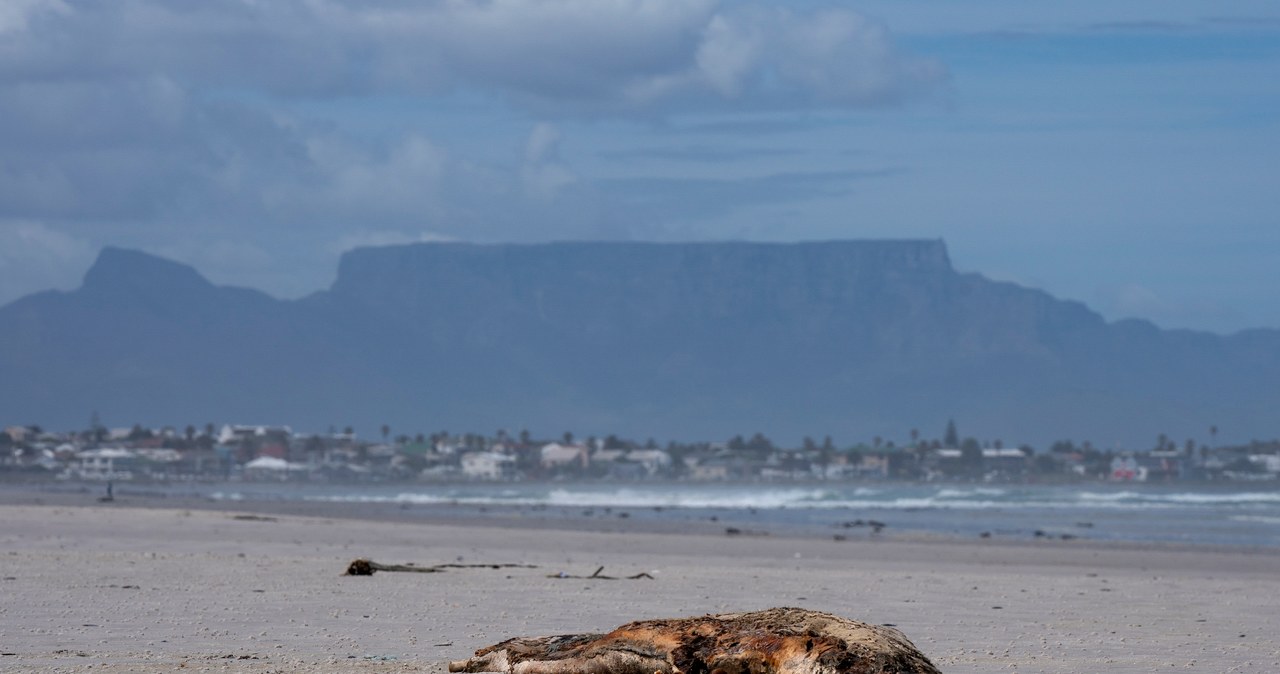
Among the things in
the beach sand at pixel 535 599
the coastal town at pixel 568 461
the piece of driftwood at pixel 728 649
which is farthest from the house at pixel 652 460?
the piece of driftwood at pixel 728 649

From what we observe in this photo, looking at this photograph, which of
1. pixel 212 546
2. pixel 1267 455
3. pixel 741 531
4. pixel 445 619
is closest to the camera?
pixel 445 619

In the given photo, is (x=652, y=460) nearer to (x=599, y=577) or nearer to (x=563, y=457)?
(x=563, y=457)

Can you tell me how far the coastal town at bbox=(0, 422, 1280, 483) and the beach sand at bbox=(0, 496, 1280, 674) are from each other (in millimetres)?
102854

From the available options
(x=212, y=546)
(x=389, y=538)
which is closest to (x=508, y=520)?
(x=389, y=538)

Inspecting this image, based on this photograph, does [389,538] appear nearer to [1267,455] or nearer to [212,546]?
[212,546]

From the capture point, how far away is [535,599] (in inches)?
543

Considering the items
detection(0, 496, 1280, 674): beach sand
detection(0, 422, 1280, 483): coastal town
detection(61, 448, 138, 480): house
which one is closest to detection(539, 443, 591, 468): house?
detection(0, 422, 1280, 483): coastal town

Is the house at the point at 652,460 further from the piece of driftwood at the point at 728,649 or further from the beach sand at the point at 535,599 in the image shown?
the piece of driftwood at the point at 728,649

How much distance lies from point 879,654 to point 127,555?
13.2 meters

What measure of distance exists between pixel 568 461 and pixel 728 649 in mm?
147253

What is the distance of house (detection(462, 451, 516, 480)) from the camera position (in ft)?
472

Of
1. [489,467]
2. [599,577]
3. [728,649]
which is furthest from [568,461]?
[728,649]

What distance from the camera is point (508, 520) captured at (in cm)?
3809

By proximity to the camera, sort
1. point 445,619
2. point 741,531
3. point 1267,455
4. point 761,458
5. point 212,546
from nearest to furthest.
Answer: point 445,619, point 212,546, point 741,531, point 1267,455, point 761,458
